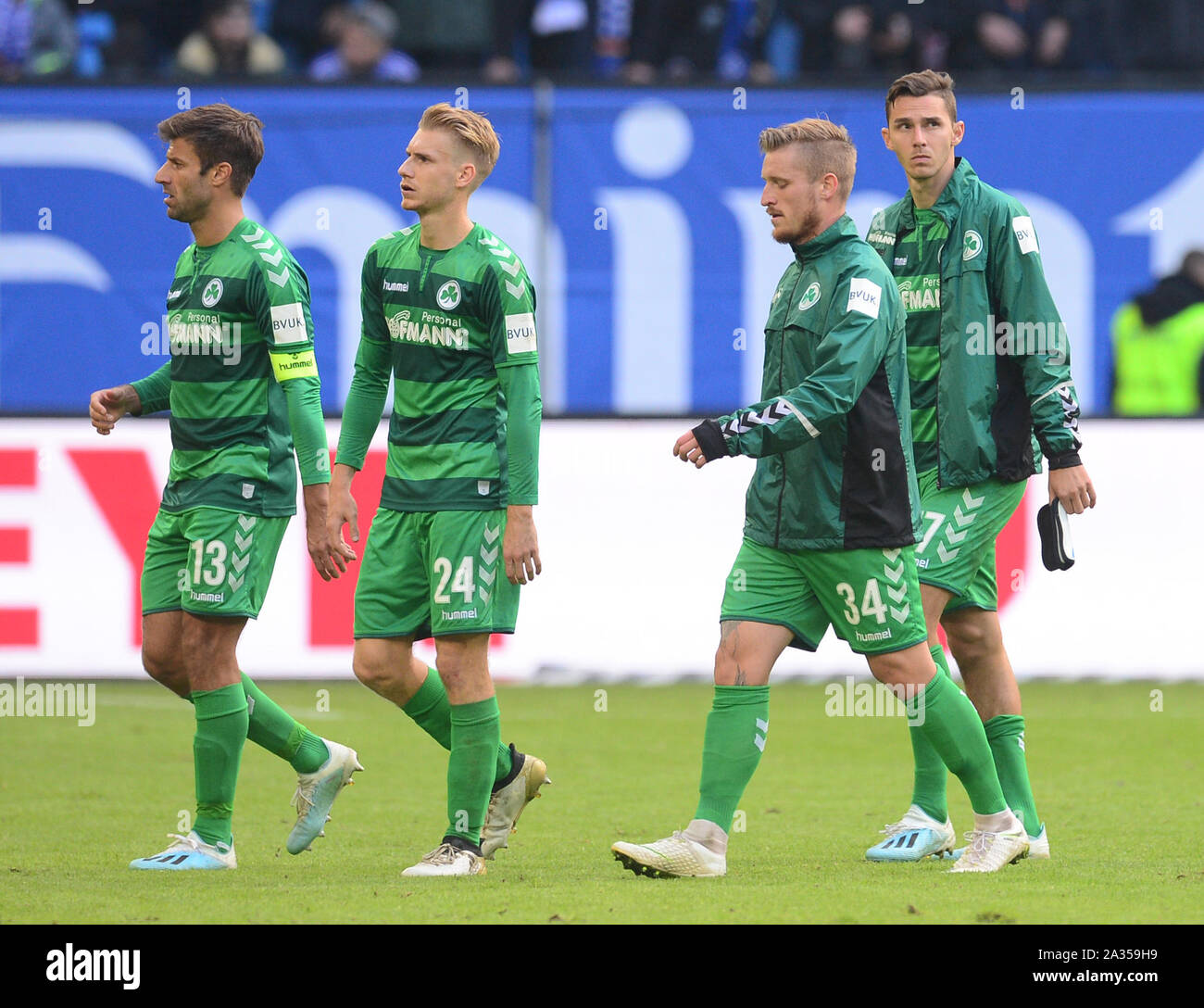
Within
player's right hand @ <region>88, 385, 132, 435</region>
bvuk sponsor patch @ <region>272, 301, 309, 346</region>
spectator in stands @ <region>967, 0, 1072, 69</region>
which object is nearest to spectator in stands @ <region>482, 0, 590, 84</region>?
spectator in stands @ <region>967, 0, 1072, 69</region>

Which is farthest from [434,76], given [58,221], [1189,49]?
[1189,49]

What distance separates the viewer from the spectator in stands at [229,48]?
1475 centimetres

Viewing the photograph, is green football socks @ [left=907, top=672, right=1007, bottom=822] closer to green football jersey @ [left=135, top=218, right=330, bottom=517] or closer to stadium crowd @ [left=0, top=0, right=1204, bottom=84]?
green football jersey @ [left=135, top=218, right=330, bottom=517]

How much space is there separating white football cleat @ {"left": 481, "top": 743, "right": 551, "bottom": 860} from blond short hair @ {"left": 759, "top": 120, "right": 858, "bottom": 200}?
2.01 m

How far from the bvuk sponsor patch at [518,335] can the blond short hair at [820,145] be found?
85 cm

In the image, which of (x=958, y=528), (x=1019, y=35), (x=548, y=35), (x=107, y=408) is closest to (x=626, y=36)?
(x=548, y=35)

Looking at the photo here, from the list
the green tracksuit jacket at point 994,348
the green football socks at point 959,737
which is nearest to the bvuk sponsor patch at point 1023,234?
the green tracksuit jacket at point 994,348

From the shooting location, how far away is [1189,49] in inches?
609

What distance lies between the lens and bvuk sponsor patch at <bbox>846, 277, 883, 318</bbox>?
18.5 feet

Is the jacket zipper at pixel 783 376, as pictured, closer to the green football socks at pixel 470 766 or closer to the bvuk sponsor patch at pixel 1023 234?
the bvuk sponsor patch at pixel 1023 234

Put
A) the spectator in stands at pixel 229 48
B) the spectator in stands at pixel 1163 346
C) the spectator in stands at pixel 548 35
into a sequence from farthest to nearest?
1. the spectator in stands at pixel 548 35
2. the spectator in stands at pixel 229 48
3. the spectator in stands at pixel 1163 346

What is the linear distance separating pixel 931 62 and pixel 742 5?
61.1 inches

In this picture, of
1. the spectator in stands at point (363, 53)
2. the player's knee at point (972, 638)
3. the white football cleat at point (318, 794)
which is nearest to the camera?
the white football cleat at point (318, 794)
